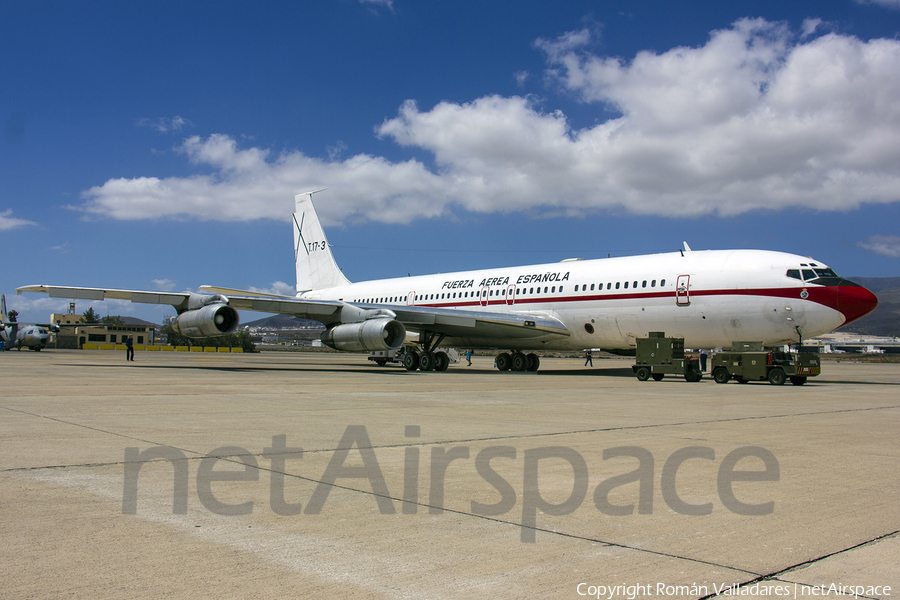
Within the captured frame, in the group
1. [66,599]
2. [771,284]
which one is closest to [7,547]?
[66,599]

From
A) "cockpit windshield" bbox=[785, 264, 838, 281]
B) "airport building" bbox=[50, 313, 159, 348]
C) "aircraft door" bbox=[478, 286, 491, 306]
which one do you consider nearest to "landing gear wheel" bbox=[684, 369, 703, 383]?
"cockpit windshield" bbox=[785, 264, 838, 281]

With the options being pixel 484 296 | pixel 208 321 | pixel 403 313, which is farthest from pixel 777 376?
pixel 208 321

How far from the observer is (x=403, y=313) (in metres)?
24.6

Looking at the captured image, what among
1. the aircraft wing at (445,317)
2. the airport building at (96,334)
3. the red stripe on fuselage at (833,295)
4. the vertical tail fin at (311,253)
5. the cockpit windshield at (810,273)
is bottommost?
the airport building at (96,334)

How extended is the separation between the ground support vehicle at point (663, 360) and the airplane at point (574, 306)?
2.46 ft

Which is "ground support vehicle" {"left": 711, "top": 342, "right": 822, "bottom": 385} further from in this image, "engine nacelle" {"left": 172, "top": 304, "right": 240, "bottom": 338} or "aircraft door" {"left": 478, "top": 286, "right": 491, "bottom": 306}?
"engine nacelle" {"left": 172, "top": 304, "right": 240, "bottom": 338}

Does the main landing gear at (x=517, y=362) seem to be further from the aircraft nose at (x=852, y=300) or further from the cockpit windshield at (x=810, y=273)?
the aircraft nose at (x=852, y=300)

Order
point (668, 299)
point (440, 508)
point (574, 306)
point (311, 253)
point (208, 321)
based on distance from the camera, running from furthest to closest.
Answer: point (311, 253) → point (574, 306) → point (208, 321) → point (668, 299) → point (440, 508)

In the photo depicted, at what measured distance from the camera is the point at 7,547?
338 cm

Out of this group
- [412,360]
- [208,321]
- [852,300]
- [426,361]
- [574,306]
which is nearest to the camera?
[852,300]

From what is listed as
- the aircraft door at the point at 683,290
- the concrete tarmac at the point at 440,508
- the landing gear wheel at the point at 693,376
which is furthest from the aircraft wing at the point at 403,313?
the concrete tarmac at the point at 440,508

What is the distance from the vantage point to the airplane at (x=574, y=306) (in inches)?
756

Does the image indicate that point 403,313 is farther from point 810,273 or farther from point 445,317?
point 810,273

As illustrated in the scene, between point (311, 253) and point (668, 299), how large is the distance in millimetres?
22566
